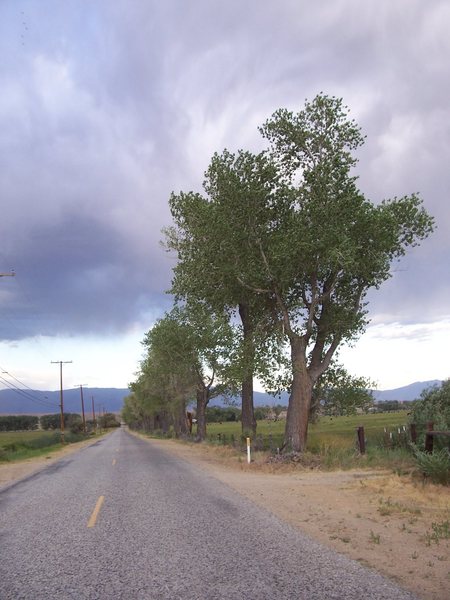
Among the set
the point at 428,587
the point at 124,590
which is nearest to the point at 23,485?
the point at 124,590

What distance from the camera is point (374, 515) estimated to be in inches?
400

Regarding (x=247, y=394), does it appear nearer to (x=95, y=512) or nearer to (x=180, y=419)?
(x=95, y=512)

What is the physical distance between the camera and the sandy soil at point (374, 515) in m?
6.57

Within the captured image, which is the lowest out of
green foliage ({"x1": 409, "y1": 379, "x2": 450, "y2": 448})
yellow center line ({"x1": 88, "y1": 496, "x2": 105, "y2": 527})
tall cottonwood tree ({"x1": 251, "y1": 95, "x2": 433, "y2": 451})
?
yellow center line ({"x1": 88, "y1": 496, "x2": 105, "y2": 527})

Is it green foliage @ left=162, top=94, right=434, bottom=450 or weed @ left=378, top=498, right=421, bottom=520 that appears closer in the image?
weed @ left=378, top=498, right=421, bottom=520

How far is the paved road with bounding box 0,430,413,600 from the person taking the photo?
18.4 feet

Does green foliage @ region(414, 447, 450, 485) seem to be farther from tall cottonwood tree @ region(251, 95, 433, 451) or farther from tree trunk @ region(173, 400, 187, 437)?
tree trunk @ region(173, 400, 187, 437)

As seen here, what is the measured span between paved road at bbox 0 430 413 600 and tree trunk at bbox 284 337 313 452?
31.5 ft

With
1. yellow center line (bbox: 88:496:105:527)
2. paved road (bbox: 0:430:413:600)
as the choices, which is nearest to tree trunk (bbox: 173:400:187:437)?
yellow center line (bbox: 88:496:105:527)

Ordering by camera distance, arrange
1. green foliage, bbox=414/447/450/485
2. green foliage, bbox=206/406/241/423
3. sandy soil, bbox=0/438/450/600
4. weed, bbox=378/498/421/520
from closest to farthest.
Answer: sandy soil, bbox=0/438/450/600 → weed, bbox=378/498/421/520 → green foliage, bbox=414/447/450/485 → green foliage, bbox=206/406/241/423

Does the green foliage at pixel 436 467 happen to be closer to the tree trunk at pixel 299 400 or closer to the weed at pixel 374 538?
the weed at pixel 374 538

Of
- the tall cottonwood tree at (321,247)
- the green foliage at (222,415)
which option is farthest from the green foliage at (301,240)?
the green foliage at (222,415)

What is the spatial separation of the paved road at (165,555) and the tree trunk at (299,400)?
960cm

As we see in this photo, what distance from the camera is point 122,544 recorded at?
7750mm
